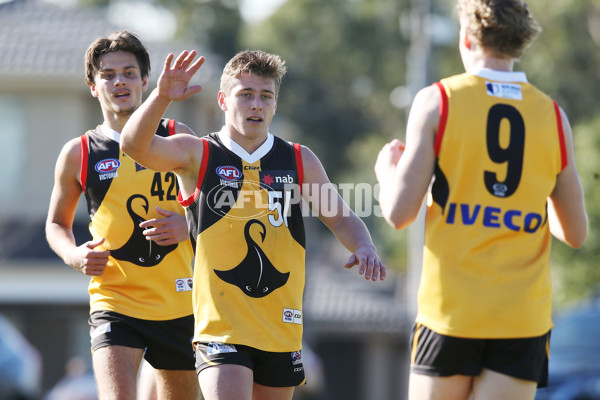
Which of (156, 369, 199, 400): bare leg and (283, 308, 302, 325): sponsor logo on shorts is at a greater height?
(283, 308, 302, 325): sponsor logo on shorts

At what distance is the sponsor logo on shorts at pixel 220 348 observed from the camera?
4836 mm

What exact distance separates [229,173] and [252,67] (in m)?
0.56

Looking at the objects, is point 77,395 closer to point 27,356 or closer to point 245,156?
point 27,356

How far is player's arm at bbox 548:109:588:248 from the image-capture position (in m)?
4.43

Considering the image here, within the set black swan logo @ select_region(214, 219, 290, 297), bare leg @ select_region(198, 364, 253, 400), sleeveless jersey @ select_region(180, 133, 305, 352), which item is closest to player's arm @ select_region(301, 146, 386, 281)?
sleeveless jersey @ select_region(180, 133, 305, 352)

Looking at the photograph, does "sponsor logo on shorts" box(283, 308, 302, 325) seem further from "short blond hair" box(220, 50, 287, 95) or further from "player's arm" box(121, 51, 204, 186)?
"short blond hair" box(220, 50, 287, 95)

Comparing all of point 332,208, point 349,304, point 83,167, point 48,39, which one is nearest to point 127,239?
point 83,167

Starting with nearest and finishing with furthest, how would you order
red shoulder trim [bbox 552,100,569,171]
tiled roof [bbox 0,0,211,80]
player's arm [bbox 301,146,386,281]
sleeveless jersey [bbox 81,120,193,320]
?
1. red shoulder trim [bbox 552,100,569,171]
2. player's arm [bbox 301,146,386,281]
3. sleeveless jersey [bbox 81,120,193,320]
4. tiled roof [bbox 0,0,211,80]

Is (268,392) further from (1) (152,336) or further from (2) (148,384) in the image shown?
(2) (148,384)

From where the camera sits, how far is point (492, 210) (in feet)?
14.0

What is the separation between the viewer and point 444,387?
429 centimetres

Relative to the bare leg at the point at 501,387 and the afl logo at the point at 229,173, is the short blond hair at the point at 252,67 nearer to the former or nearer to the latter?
the afl logo at the point at 229,173

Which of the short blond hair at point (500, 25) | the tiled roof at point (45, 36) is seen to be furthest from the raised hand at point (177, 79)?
the tiled roof at point (45, 36)

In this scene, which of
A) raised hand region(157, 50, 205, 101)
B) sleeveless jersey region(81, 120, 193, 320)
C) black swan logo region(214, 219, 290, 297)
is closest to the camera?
raised hand region(157, 50, 205, 101)
